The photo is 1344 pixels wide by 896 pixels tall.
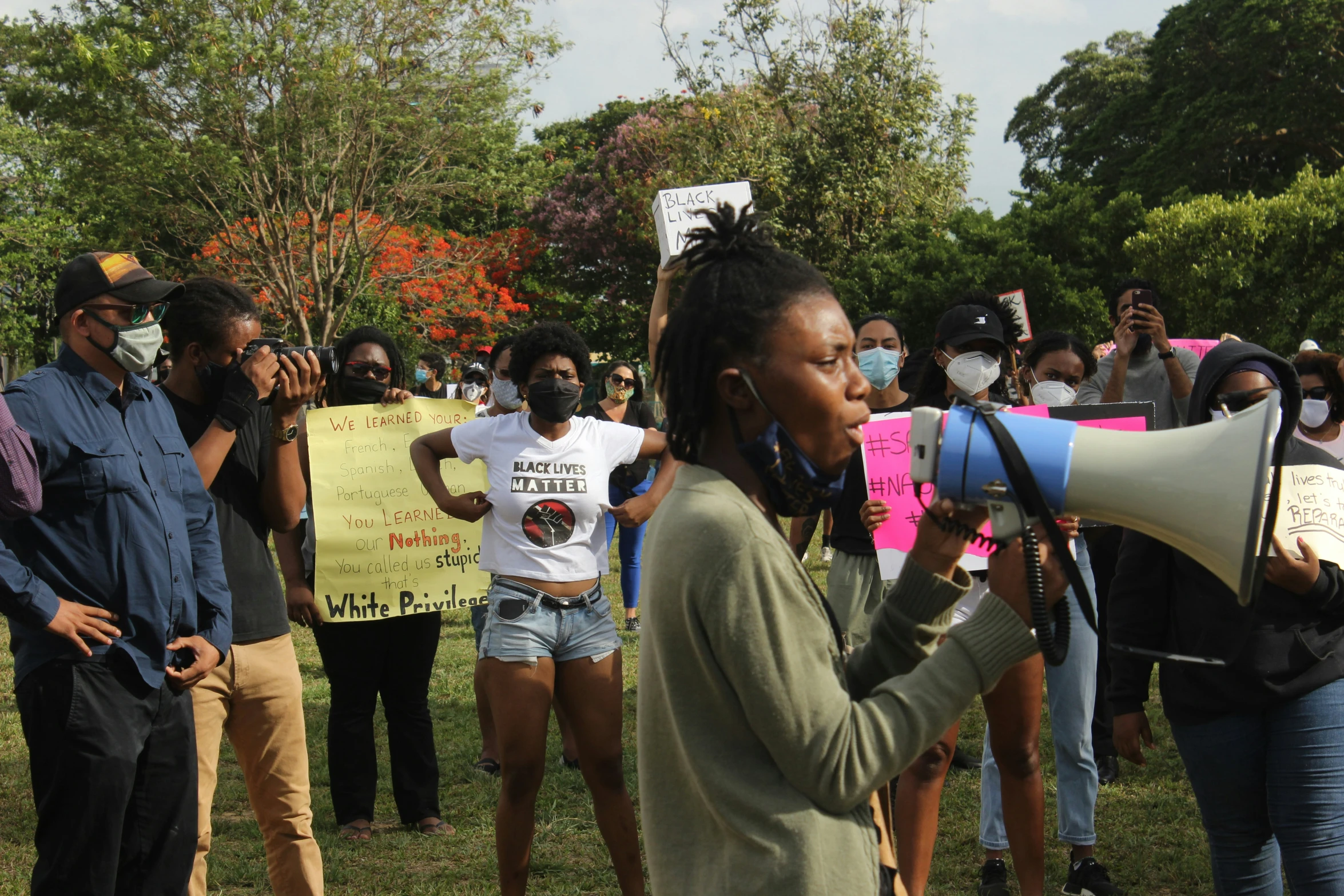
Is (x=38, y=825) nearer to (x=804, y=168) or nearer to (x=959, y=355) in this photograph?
(x=959, y=355)

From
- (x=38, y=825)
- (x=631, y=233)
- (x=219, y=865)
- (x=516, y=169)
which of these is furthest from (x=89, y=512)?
(x=631, y=233)

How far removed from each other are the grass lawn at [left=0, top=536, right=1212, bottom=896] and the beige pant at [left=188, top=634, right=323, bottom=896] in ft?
3.31

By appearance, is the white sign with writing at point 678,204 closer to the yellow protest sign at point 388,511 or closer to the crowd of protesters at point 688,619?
the crowd of protesters at point 688,619

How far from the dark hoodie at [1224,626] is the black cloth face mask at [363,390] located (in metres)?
3.48

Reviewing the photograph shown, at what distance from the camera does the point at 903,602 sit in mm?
1841

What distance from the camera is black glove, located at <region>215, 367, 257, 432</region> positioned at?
3398 millimetres

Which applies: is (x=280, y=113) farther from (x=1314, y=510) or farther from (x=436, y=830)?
(x=1314, y=510)

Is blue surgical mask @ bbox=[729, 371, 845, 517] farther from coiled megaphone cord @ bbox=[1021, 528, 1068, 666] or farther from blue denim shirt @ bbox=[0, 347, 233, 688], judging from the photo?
blue denim shirt @ bbox=[0, 347, 233, 688]

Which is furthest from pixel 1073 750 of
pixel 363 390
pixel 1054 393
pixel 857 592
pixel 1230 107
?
pixel 1230 107

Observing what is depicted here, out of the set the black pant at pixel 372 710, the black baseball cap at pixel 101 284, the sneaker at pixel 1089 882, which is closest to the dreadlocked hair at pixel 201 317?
the black baseball cap at pixel 101 284

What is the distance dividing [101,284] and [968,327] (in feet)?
9.37

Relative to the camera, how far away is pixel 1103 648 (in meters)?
5.64

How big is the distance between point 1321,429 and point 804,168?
15720 millimetres

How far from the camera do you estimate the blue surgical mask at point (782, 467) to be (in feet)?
5.76
